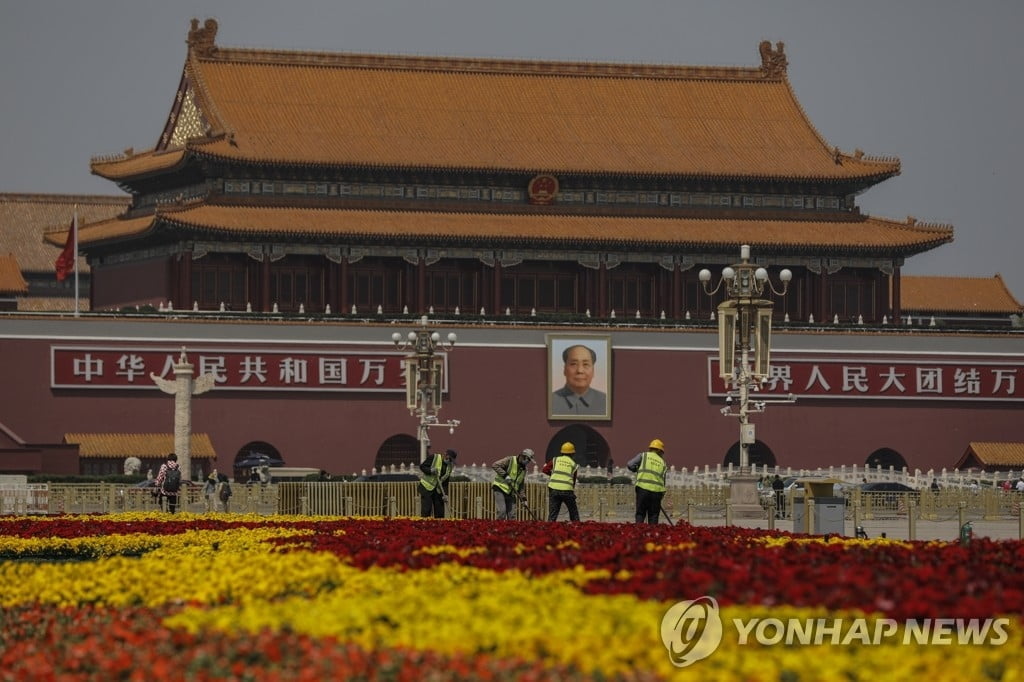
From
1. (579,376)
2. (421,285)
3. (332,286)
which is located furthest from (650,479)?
(332,286)

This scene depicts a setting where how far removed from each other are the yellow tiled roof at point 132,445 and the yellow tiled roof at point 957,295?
29751 mm

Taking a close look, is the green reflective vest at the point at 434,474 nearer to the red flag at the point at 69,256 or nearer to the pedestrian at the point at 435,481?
the pedestrian at the point at 435,481

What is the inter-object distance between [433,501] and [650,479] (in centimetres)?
522

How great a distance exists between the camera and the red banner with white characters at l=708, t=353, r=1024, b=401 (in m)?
59.2

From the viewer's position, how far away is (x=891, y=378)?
196 ft

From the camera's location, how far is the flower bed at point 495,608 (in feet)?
37.1

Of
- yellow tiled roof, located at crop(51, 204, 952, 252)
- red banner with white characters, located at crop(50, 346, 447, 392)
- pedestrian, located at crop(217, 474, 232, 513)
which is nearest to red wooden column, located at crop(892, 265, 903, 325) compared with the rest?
yellow tiled roof, located at crop(51, 204, 952, 252)

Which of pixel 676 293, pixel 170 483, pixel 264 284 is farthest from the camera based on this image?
pixel 676 293

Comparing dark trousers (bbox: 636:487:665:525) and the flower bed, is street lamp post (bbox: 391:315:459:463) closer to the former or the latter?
dark trousers (bbox: 636:487:665:525)

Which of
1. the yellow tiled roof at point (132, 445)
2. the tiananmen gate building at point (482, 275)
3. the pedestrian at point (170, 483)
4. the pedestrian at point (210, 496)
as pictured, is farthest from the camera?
the tiananmen gate building at point (482, 275)

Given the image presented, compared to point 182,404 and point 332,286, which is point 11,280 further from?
point 182,404

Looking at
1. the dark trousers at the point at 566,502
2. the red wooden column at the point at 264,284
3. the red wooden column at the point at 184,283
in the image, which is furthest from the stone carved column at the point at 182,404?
the dark trousers at the point at 566,502

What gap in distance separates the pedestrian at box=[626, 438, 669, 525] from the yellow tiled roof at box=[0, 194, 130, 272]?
54.1m

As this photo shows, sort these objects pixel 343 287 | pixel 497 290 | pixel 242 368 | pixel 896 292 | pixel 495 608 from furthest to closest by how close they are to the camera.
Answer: pixel 896 292
pixel 497 290
pixel 343 287
pixel 242 368
pixel 495 608
